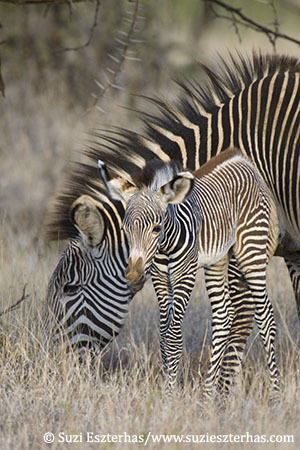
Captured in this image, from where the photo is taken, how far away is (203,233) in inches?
165

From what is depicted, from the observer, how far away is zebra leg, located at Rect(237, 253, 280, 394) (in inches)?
173

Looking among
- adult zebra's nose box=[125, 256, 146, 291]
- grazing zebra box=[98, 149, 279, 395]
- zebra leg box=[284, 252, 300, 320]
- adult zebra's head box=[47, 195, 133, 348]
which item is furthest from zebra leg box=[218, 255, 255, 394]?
adult zebra's nose box=[125, 256, 146, 291]

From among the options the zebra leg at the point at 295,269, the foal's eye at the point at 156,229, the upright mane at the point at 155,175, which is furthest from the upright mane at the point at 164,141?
the zebra leg at the point at 295,269

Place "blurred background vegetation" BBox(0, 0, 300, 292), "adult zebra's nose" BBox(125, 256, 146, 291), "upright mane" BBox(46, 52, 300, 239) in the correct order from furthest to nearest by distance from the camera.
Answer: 1. "blurred background vegetation" BBox(0, 0, 300, 292)
2. "upright mane" BBox(46, 52, 300, 239)
3. "adult zebra's nose" BBox(125, 256, 146, 291)

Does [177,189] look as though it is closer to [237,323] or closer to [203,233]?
[203,233]

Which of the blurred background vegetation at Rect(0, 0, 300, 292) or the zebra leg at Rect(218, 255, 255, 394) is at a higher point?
the blurred background vegetation at Rect(0, 0, 300, 292)

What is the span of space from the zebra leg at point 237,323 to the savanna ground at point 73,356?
0.48ft

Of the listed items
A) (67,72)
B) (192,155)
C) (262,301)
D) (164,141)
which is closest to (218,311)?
(262,301)

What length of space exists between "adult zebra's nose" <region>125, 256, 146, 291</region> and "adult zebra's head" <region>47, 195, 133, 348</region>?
876 mm

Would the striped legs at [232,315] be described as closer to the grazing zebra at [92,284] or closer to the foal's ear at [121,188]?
the grazing zebra at [92,284]

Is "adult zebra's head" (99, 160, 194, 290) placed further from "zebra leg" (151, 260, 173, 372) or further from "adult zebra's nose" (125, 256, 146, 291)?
"zebra leg" (151, 260, 173, 372)

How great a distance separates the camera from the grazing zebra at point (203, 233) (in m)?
3.73

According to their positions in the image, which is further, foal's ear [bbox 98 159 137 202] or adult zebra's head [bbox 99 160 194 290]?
foal's ear [bbox 98 159 137 202]

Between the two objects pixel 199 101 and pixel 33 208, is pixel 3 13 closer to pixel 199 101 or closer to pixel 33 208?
pixel 33 208
